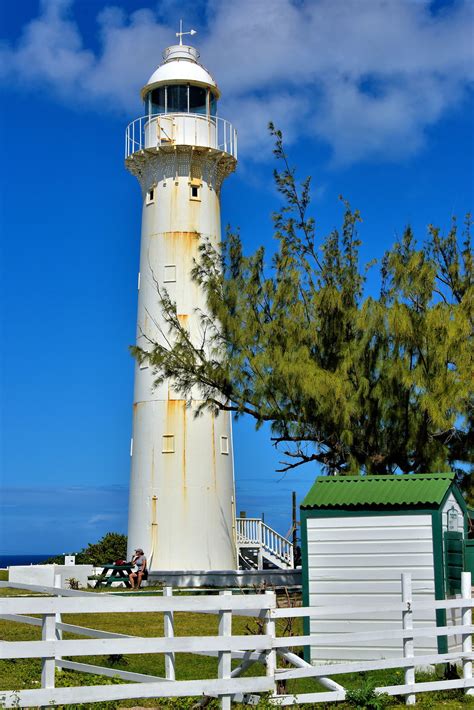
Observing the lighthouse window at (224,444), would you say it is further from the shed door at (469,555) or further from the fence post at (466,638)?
the fence post at (466,638)

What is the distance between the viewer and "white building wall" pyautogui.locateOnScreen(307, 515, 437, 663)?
1219cm

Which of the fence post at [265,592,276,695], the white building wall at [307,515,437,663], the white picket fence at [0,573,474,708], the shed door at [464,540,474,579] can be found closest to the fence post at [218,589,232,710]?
the white picket fence at [0,573,474,708]

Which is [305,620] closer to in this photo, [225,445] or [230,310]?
[230,310]

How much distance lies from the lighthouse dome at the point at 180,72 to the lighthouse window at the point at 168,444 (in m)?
10.4

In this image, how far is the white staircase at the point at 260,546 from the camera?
30578 mm

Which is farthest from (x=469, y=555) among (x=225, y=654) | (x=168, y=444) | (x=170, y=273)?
(x=170, y=273)

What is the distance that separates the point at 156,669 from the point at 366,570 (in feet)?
9.44

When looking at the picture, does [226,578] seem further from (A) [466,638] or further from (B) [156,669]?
(A) [466,638]

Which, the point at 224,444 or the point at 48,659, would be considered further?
the point at 224,444

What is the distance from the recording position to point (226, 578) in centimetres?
2480

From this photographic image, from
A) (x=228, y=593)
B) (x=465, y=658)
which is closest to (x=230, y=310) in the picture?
(x=465, y=658)

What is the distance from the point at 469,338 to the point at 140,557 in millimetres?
10171

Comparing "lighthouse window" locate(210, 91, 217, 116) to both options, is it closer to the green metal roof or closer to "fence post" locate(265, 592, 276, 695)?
the green metal roof

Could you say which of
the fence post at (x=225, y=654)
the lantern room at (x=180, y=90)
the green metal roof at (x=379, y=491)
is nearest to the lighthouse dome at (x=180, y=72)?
the lantern room at (x=180, y=90)
